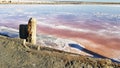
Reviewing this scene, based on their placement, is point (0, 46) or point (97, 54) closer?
point (0, 46)

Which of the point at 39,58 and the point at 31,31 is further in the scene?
the point at 31,31

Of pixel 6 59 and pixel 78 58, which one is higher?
pixel 78 58

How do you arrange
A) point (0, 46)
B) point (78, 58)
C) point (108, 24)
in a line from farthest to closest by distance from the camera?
point (108, 24), point (0, 46), point (78, 58)

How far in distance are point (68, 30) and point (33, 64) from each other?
638 centimetres

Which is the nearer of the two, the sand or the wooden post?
the sand

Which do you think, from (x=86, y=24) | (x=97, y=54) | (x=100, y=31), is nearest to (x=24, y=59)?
Result: (x=97, y=54)

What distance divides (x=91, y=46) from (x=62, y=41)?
991 millimetres

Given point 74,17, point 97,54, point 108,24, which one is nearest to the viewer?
point 97,54

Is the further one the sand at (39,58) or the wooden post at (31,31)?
the wooden post at (31,31)

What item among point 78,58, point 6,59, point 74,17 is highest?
point 78,58

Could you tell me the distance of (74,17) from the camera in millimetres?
12797

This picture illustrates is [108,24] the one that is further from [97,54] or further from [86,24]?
[97,54]

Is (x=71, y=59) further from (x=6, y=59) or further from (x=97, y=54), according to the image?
(x=97, y=54)

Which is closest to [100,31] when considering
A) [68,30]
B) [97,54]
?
[68,30]
